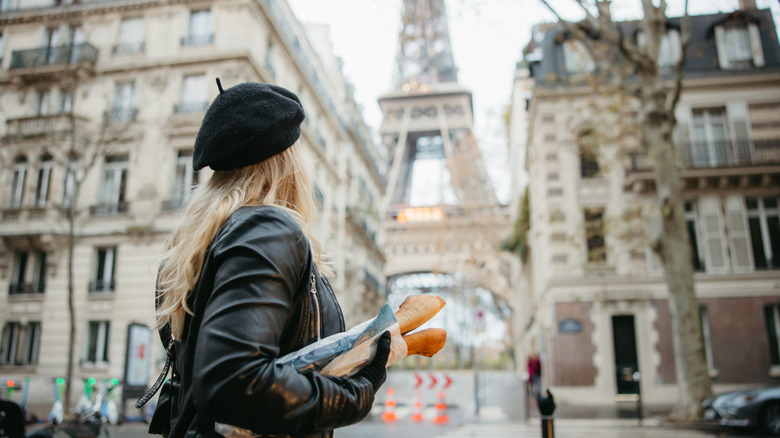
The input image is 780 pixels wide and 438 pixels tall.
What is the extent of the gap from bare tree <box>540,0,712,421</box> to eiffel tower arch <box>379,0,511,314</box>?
664 inches

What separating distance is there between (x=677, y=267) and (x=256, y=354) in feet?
43.9

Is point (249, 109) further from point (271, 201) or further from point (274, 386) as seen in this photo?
point (274, 386)

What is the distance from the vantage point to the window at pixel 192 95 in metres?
19.9

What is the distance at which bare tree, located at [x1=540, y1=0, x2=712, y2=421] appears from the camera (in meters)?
12.3

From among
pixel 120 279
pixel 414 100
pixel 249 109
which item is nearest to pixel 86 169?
pixel 120 279

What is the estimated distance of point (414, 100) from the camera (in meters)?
57.5

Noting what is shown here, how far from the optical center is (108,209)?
784 inches

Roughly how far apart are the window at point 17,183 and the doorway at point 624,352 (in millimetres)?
20924

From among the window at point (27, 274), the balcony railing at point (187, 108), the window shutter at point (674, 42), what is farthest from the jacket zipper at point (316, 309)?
the window shutter at point (674, 42)

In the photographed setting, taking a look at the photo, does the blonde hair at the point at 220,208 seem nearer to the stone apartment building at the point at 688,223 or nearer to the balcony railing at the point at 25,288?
the stone apartment building at the point at 688,223

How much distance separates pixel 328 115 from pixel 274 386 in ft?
94.6

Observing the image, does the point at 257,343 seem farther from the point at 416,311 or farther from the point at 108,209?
the point at 108,209

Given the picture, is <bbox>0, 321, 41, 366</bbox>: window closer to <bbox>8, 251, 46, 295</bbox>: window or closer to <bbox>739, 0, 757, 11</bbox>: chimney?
<bbox>8, 251, 46, 295</bbox>: window

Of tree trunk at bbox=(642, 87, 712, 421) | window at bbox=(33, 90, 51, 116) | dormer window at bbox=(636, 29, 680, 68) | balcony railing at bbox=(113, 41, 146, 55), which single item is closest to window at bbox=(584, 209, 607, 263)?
dormer window at bbox=(636, 29, 680, 68)
